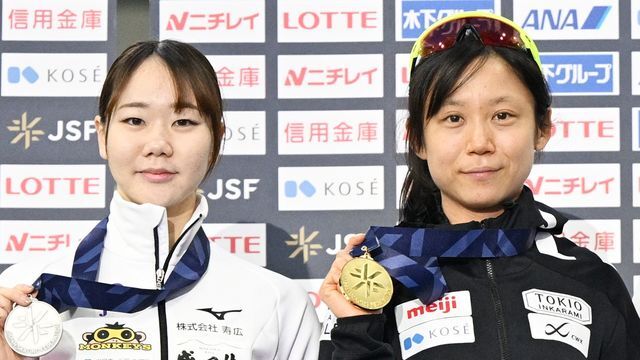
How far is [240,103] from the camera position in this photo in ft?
8.54

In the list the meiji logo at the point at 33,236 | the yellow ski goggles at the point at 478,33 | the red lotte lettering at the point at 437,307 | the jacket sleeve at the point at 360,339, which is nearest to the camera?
the jacket sleeve at the point at 360,339

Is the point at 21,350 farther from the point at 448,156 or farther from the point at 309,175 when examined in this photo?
the point at 309,175

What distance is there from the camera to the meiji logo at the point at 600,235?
2588 millimetres

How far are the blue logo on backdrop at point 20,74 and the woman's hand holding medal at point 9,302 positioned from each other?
1.07 m

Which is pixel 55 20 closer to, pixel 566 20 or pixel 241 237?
pixel 241 237

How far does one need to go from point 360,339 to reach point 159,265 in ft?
1.65

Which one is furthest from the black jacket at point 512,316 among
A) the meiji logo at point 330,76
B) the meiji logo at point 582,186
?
the meiji logo at point 330,76

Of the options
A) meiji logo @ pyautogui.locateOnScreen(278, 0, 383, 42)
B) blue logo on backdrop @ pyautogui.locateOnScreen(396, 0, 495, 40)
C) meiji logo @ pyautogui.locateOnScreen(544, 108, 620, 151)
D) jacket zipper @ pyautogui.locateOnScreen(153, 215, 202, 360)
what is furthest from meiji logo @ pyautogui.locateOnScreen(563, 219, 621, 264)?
jacket zipper @ pyautogui.locateOnScreen(153, 215, 202, 360)

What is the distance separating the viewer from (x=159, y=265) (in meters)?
1.84

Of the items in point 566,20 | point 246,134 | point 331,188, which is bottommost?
point 331,188

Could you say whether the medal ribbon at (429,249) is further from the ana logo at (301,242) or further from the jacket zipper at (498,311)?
the ana logo at (301,242)

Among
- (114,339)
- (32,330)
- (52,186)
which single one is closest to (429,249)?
(114,339)

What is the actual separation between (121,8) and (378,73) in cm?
84

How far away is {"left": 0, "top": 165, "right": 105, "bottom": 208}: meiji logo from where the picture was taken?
2580 millimetres
